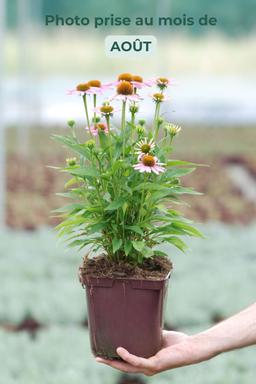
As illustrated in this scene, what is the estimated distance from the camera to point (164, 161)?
1.52m

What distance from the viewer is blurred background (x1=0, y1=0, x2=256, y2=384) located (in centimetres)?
381

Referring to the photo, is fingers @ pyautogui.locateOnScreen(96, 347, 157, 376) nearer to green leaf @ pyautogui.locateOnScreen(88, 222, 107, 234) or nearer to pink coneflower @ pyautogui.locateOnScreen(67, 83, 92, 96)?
green leaf @ pyautogui.locateOnScreen(88, 222, 107, 234)

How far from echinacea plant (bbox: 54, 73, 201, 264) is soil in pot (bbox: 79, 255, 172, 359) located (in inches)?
1.4

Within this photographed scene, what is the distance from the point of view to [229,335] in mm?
1723

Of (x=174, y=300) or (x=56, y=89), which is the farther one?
(x=56, y=89)

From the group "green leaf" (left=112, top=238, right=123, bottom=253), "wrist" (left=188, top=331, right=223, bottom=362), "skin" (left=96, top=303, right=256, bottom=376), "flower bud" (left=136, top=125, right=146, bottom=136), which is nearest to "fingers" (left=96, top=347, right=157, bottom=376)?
"skin" (left=96, top=303, right=256, bottom=376)

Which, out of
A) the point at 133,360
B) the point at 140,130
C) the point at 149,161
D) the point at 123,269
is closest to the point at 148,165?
the point at 149,161

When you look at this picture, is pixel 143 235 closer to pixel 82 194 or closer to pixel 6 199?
pixel 82 194

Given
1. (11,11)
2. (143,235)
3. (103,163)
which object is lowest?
(143,235)

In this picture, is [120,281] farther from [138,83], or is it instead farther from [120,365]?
[138,83]

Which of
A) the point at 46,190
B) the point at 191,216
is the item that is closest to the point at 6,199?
the point at 46,190

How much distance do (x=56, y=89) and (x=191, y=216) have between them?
9.82 meters

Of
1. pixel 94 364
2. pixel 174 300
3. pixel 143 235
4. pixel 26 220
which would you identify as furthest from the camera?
pixel 26 220

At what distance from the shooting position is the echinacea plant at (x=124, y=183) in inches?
58.2
